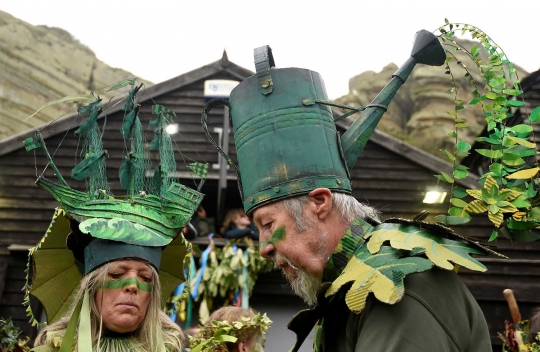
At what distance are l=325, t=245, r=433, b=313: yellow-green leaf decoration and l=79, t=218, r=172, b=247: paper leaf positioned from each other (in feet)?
5.01

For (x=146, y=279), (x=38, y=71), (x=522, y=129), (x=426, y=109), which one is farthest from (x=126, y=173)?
(x=38, y=71)

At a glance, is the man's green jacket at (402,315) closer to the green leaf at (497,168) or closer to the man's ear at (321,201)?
the man's ear at (321,201)

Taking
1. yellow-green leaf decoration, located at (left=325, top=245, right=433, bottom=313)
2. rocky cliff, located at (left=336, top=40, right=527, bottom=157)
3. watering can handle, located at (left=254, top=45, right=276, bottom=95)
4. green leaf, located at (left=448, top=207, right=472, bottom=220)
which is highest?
rocky cliff, located at (left=336, top=40, right=527, bottom=157)

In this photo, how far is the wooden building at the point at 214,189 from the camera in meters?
7.88

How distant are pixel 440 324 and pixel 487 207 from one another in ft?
2.68

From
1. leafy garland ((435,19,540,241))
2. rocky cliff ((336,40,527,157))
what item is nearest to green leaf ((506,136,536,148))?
leafy garland ((435,19,540,241))

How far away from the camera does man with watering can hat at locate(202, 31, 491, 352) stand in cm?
146

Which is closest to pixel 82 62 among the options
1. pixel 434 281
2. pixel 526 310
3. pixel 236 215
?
pixel 236 215

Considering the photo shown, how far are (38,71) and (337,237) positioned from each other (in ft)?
89.7

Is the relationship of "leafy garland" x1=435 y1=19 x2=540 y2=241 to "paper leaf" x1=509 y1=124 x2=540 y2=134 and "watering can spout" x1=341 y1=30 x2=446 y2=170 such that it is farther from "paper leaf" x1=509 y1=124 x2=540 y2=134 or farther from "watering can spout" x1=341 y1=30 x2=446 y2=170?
"watering can spout" x1=341 y1=30 x2=446 y2=170

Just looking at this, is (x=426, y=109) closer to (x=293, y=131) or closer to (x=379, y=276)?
(x=293, y=131)

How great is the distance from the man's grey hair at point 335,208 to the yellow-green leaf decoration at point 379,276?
25 cm

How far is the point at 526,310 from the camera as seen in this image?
25.7 feet

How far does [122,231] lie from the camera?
9.45 feet
